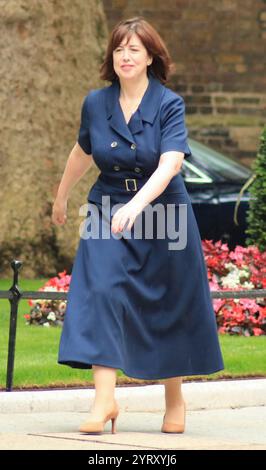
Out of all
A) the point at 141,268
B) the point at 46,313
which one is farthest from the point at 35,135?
the point at 141,268

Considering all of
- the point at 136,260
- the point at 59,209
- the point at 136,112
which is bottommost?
the point at 136,260

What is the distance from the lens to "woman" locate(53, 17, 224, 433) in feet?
21.1

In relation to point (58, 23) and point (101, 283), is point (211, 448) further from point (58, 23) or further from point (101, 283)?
point (58, 23)

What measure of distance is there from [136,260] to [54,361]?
228 cm

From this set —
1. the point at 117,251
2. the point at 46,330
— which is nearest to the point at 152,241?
the point at 117,251

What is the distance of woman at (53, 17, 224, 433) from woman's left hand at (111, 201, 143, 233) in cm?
11

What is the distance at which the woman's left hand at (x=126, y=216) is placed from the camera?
6254mm

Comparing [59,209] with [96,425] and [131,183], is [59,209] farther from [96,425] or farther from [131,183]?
[96,425]

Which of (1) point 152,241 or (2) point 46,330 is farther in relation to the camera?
(2) point 46,330

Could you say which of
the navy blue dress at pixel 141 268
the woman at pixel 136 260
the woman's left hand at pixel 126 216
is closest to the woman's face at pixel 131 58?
the woman at pixel 136 260

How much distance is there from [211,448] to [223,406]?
1769mm

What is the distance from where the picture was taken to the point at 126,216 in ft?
20.5

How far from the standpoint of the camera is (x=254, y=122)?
26.1 m
